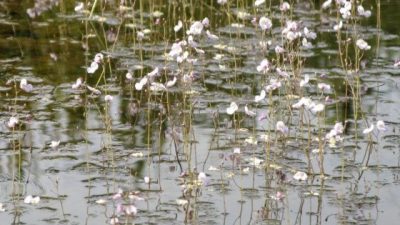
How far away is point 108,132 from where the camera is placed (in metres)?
6.34

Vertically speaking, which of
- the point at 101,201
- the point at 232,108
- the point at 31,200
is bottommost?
the point at 101,201

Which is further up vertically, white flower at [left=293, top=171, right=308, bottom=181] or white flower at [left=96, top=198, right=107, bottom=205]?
white flower at [left=293, top=171, right=308, bottom=181]

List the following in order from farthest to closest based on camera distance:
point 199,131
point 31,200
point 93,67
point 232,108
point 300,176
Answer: point 199,131, point 93,67, point 232,108, point 300,176, point 31,200

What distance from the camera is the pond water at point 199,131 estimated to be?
5434 millimetres

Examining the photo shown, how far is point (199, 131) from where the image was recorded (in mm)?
6672

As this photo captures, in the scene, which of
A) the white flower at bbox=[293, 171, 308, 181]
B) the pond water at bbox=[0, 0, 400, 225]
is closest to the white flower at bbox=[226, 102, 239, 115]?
the pond water at bbox=[0, 0, 400, 225]

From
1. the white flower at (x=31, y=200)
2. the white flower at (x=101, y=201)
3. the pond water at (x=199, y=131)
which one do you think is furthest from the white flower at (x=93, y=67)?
the white flower at (x=31, y=200)

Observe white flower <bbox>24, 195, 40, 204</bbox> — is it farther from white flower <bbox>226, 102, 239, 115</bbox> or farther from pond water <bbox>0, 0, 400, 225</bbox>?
white flower <bbox>226, 102, 239, 115</bbox>

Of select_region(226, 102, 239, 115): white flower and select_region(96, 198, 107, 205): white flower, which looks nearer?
select_region(96, 198, 107, 205): white flower

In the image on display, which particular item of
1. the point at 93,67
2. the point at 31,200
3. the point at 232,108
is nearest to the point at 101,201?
the point at 31,200

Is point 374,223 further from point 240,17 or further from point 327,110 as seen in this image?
point 240,17

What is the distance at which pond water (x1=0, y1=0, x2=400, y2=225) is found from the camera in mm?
5434

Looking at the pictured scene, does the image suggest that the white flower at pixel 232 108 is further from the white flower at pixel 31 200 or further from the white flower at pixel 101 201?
the white flower at pixel 31 200

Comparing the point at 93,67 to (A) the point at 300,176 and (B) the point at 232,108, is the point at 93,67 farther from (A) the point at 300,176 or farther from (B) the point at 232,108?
(A) the point at 300,176
